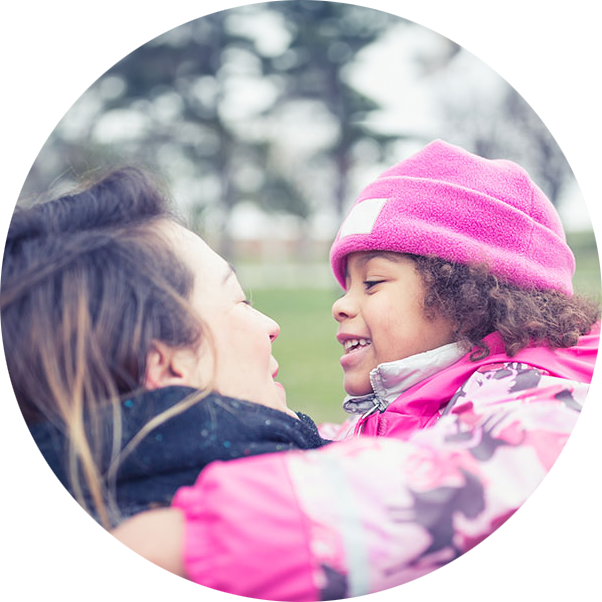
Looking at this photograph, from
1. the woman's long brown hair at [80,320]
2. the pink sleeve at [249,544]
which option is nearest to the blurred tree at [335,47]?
the woman's long brown hair at [80,320]

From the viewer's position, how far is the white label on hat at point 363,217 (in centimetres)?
192

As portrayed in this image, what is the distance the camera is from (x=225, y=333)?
141 centimetres

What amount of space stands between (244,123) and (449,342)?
73.4ft

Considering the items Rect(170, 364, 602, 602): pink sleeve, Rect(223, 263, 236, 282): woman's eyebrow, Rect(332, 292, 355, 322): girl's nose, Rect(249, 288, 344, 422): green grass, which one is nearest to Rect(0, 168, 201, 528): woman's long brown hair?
Rect(223, 263, 236, 282): woman's eyebrow

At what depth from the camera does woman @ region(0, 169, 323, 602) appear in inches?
46.9

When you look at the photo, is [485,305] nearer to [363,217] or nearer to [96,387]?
[363,217]

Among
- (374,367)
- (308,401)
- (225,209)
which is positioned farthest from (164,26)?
(374,367)

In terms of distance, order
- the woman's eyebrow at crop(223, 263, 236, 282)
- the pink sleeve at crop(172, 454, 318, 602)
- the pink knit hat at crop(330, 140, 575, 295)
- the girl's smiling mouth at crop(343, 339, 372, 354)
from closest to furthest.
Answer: the pink sleeve at crop(172, 454, 318, 602) < the woman's eyebrow at crop(223, 263, 236, 282) < the pink knit hat at crop(330, 140, 575, 295) < the girl's smiling mouth at crop(343, 339, 372, 354)

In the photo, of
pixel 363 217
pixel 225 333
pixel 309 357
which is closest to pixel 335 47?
pixel 309 357

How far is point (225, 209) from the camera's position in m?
24.4

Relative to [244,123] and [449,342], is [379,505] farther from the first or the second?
[244,123]

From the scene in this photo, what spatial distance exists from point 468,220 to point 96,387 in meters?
1.06

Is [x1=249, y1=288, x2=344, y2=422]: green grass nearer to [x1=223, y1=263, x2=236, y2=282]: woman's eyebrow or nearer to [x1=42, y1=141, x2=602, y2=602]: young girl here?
[x1=223, y1=263, x2=236, y2=282]: woman's eyebrow

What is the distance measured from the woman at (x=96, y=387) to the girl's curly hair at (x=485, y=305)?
26.1 inches
